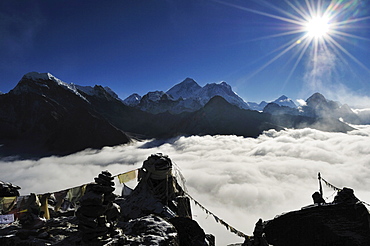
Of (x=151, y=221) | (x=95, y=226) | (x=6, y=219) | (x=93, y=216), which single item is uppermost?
(x=151, y=221)

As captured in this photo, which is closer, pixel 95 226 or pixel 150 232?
pixel 95 226

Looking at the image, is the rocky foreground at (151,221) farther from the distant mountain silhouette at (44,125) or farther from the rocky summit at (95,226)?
the distant mountain silhouette at (44,125)

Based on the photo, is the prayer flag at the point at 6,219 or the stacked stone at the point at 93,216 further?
the prayer flag at the point at 6,219

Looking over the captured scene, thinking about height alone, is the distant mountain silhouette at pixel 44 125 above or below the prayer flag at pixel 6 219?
above

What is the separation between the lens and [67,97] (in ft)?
475

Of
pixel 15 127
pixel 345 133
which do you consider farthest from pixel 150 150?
pixel 345 133

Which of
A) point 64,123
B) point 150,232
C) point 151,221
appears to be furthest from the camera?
point 64,123

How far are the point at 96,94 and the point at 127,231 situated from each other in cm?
19502

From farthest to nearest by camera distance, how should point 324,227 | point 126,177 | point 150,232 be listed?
1. point 126,177
2. point 324,227
3. point 150,232

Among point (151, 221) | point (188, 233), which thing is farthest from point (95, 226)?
point (188, 233)

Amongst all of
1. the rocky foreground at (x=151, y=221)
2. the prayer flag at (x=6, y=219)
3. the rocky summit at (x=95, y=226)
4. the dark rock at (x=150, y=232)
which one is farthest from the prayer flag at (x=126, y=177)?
the dark rock at (x=150, y=232)

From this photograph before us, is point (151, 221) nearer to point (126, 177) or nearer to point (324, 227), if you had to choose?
point (324, 227)

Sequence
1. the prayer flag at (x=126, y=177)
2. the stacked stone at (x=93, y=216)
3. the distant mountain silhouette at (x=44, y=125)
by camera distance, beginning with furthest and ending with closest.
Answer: the distant mountain silhouette at (x=44, y=125)
the prayer flag at (x=126, y=177)
the stacked stone at (x=93, y=216)

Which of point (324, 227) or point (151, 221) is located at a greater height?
point (324, 227)
